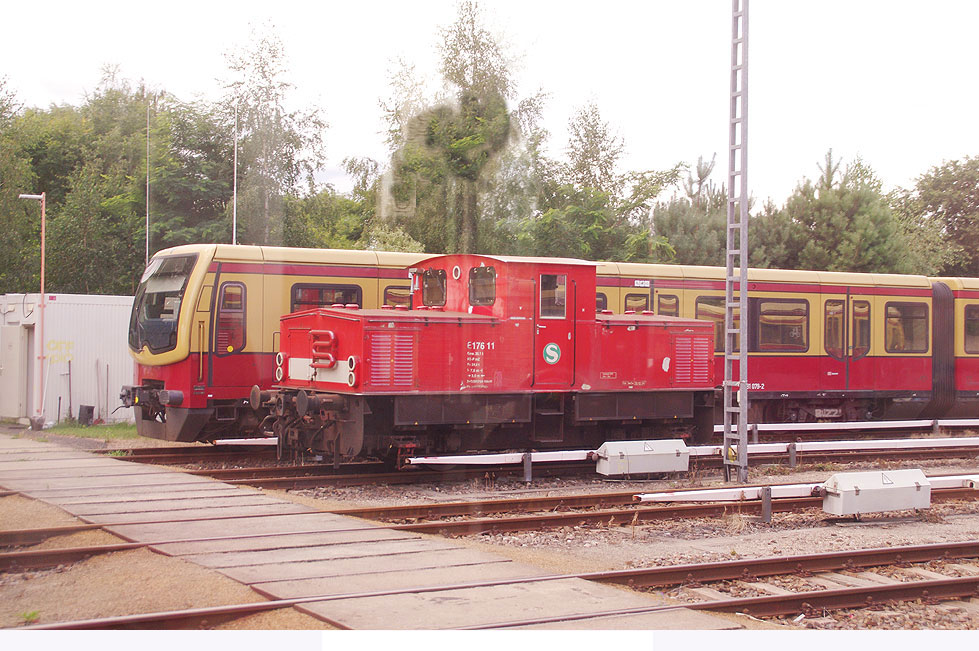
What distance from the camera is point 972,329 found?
1964 cm

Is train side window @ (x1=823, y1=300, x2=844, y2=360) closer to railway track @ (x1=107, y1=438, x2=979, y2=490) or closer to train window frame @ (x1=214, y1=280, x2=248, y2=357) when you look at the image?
railway track @ (x1=107, y1=438, x2=979, y2=490)

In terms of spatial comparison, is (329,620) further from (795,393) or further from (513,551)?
(795,393)

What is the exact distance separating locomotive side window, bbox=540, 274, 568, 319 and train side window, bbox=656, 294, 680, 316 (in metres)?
4.69

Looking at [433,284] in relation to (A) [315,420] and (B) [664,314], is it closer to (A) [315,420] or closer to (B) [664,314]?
(A) [315,420]

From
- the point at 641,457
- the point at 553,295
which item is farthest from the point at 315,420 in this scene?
the point at 641,457

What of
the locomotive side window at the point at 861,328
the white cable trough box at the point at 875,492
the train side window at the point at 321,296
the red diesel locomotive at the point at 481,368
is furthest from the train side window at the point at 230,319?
the locomotive side window at the point at 861,328

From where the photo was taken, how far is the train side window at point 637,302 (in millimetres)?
16891

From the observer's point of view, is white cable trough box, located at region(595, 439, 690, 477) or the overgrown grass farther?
the overgrown grass

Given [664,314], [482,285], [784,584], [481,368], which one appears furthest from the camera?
[664,314]

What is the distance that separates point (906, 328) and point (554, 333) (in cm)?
1001

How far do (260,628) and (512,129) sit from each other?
10203 mm

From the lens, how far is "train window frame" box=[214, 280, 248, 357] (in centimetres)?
1405

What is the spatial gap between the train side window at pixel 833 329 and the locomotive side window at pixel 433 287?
29.5 feet

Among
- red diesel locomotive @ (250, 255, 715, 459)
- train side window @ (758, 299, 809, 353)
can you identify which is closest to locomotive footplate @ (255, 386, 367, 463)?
red diesel locomotive @ (250, 255, 715, 459)
